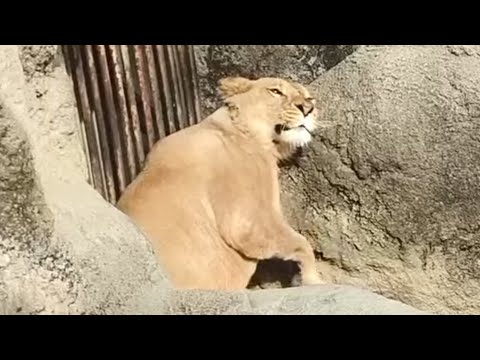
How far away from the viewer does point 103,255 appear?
139 inches

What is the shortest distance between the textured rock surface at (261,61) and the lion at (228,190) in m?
0.38

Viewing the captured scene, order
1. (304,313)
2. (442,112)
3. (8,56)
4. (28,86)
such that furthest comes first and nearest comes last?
(442,112), (28,86), (8,56), (304,313)

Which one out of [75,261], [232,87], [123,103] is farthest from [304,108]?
[75,261]

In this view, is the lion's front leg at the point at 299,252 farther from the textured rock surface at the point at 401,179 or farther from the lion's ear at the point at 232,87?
the lion's ear at the point at 232,87

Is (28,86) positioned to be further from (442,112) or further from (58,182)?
(442,112)

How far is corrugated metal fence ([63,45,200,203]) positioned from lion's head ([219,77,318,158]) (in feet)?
1.09

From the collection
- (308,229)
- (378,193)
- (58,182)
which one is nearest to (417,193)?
(378,193)

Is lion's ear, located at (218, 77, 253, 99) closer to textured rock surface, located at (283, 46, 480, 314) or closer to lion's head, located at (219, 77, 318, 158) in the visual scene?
lion's head, located at (219, 77, 318, 158)

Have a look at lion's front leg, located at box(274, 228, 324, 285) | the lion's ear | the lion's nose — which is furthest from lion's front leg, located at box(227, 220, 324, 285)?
the lion's ear

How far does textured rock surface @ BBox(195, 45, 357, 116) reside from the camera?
5.50m

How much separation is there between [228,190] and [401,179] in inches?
30.7

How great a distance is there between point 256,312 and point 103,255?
0.52m

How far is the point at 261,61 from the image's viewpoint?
18.4ft

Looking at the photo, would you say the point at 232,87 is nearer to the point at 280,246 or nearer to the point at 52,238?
the point at 280,246
